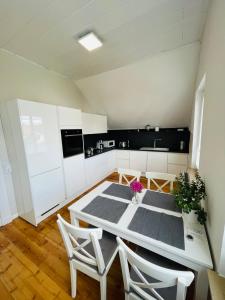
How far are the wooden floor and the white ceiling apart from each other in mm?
2780

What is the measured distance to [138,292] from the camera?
2.89 feet

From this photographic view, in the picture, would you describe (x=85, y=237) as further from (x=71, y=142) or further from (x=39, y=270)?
(x=71, y=142)

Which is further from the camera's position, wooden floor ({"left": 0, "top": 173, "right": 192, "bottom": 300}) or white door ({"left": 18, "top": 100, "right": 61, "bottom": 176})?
white door ({"left": 18, "top": 100, "right": 61, "bottom": 176})

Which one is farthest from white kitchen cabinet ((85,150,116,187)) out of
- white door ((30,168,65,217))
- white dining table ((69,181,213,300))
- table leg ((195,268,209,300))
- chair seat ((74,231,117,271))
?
table leg ((195,268,209,300))

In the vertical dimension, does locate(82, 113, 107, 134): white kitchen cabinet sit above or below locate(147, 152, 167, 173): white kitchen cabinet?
above

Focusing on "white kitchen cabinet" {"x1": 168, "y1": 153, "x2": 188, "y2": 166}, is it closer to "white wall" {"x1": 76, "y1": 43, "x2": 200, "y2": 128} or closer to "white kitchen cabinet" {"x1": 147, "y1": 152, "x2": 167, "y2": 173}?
"white kitchen cabinet" {"x1": 147, "y1": 152, "x2": 167, "y2": 173}

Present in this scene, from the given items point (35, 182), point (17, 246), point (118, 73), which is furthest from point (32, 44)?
point (17, 246)

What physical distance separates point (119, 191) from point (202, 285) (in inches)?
41.1

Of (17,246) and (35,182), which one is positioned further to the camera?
(35,182)

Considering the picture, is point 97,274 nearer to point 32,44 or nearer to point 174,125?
point 32,44

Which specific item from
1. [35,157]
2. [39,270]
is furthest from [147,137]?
[39,270]

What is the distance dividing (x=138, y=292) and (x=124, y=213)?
1.74 feet

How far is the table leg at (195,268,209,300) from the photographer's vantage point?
86 cm

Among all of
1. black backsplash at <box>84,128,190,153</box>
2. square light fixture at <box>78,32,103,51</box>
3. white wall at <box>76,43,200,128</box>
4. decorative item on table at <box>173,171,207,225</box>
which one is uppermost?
square light fixture at <box>78,32,103,51</box>
